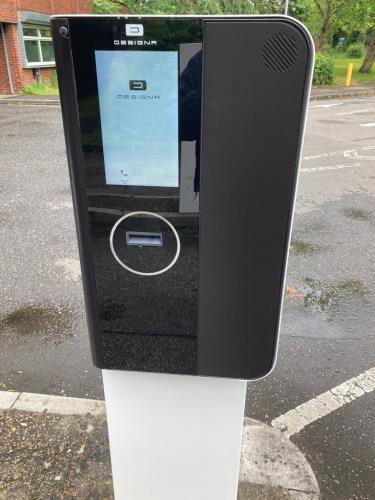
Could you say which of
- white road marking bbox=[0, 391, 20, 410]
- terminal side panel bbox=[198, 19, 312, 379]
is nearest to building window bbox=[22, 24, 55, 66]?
white road marking bbox=[0, 391, 20, 410]

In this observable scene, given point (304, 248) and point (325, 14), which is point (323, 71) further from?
point (304, 248)

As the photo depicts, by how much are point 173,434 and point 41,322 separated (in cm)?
204

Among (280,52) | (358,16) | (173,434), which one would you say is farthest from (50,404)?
(358,16)

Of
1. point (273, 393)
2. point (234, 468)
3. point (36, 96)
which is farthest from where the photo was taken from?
point (36, 96)

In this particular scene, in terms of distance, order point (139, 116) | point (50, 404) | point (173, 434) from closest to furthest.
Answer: point (139, 116) < point (173, 434) < point (50, 404)

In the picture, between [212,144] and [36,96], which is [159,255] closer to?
[212,144]

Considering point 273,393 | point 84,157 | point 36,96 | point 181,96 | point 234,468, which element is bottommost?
point 36,96

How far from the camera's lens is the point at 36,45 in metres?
15.7

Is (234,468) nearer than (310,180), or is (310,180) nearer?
(234,468)

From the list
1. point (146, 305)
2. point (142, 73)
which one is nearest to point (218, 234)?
point (146, 305)

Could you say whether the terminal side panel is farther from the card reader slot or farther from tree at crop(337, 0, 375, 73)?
tree at crop(337, 0, 375, 73)

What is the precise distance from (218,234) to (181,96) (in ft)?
1.26

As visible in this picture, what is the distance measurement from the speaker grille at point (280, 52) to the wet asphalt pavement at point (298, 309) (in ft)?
6.18

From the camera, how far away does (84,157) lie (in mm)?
1259
